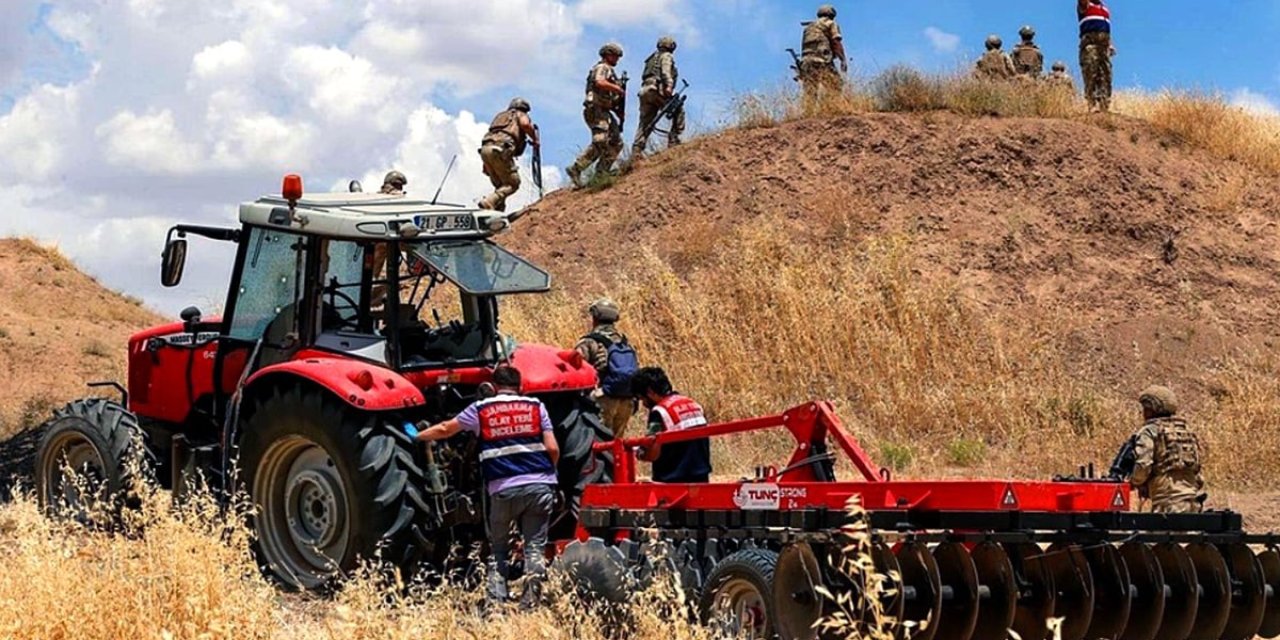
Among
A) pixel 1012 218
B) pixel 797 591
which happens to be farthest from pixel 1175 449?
pixel 1012 218

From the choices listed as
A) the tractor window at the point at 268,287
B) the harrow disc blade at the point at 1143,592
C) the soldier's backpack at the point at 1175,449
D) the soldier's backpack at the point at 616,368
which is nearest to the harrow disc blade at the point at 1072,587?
the harrow disc blade at the point at 1143,592

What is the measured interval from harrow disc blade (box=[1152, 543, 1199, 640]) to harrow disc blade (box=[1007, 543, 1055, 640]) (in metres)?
0.66

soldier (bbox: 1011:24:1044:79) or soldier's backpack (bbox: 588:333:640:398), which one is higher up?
soldier (bbox: 1011:24:1044:79)

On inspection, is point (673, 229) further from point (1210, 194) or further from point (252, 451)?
point (252, 451)

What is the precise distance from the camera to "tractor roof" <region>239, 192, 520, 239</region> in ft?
31.3

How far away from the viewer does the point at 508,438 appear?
8.75 m

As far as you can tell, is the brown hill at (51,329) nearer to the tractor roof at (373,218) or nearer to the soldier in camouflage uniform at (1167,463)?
the tractor roof at (373,218)

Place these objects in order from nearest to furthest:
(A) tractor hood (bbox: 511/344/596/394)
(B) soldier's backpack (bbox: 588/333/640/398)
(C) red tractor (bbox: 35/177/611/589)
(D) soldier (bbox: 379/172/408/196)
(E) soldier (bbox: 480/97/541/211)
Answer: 1. (C) red tractor (bbox: 35/177/611/589)
2. (A) tractor hood (bbox: 511/344/596/394)
3. (B) soldier's backpack (bbox: 588/333/640/398)
4. (D) soldier (bbox: 379/172/408/196)
5. (E) soldier (bbox: 480/97/541/211)

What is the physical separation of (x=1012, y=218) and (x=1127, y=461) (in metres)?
9.89

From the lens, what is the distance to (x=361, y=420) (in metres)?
9.00

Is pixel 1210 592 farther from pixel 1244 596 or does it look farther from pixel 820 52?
pixel 820 52

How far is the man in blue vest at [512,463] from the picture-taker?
8.73m

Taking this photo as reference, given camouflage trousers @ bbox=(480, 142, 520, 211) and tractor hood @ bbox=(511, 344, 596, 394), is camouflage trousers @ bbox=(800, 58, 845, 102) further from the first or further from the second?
tractor hood @ bbox=(511, 344, 596, 394)

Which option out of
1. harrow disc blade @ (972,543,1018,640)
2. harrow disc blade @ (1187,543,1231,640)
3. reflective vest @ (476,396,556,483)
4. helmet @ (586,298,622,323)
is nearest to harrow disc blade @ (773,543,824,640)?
harrow disc blade @ (972,543,1018,640)
